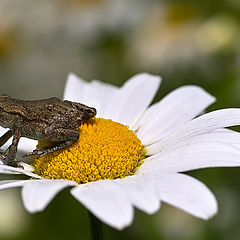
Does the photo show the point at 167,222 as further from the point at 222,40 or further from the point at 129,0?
the point at 129,0

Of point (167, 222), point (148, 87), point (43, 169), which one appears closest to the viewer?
point (43, 169)

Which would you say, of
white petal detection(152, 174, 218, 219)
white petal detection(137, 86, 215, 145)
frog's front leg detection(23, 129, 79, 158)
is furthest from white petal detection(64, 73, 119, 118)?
white petal detection(152, 174, 218, 219)

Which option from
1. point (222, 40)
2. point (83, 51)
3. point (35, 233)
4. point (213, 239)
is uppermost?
point (222, 40)

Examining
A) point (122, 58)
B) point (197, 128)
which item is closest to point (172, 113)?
point (197, 128)

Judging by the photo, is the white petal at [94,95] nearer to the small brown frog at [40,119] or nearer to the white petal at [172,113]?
the white petal at [172,113]

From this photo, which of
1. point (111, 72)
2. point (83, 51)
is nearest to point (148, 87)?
point (111, 72)
